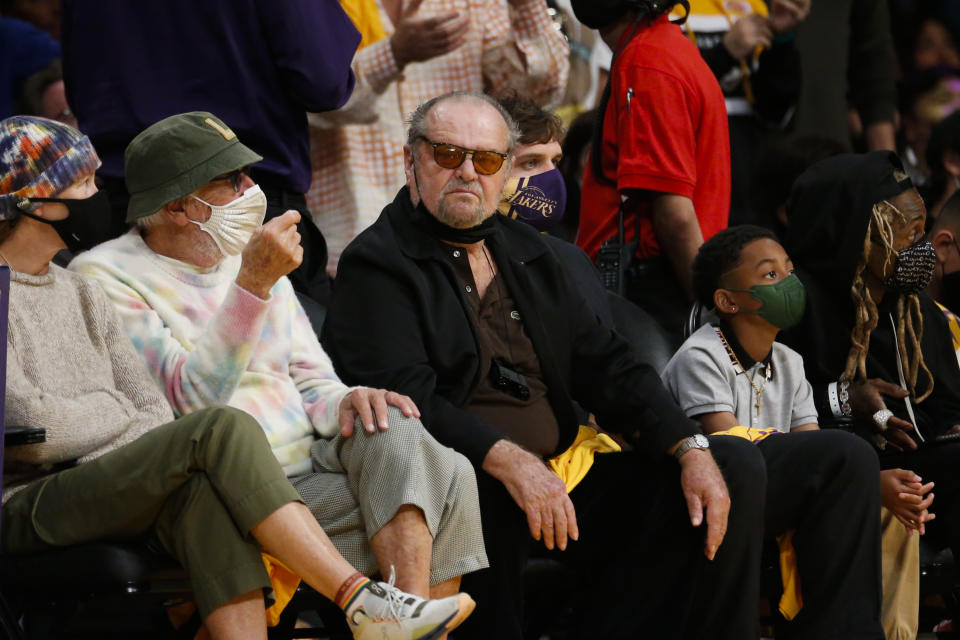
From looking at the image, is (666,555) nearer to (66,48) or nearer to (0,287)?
(0,287)

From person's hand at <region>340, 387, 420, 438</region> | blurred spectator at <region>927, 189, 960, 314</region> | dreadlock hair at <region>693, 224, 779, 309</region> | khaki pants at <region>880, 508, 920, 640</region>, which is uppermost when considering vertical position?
person's hand at <region>340, 387, 420, 438</region>

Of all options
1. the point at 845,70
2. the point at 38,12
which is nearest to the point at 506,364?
the point at 845,70

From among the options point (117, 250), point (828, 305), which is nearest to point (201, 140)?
point (117, 250)

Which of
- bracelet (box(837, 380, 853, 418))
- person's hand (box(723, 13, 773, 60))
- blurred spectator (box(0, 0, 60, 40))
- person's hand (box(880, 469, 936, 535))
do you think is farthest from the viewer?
blurred spectator (box(0, 0, 60, 40))

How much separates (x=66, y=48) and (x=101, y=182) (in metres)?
0.49

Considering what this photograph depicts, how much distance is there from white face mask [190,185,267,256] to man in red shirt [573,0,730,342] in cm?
153

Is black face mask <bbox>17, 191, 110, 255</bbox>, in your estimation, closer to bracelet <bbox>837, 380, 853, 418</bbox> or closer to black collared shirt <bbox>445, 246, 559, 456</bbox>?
black collared shirt <bbox>445, 246, 559, 456</bbox>

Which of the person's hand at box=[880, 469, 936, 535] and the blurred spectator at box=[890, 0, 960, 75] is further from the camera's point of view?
the blurred spectator at box=[890, 0, 960, 75]

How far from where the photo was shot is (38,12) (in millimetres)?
6957

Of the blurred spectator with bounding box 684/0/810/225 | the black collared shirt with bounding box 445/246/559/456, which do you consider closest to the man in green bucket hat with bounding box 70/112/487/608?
the black collared shirt with bounding box 445/246/559/456

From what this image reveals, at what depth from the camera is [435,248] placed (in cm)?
410

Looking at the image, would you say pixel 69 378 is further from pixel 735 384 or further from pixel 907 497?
pixel 907 497

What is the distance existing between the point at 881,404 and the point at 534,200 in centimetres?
135

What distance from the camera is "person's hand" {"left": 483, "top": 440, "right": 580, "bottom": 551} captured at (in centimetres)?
368
